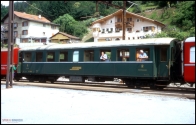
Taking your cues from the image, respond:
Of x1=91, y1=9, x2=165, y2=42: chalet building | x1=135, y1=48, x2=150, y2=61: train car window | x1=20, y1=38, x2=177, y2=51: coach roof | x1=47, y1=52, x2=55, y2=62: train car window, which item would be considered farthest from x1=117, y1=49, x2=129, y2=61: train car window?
x1=91, y1=9, x2=165, y2=42: chalet building

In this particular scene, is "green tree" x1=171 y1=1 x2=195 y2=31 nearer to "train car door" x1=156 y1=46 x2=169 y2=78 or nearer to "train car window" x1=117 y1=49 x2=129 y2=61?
"train car window" x1=117 y1=49 x2=129 y2=61

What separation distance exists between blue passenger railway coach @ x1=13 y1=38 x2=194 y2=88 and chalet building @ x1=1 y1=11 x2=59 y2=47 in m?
7.98

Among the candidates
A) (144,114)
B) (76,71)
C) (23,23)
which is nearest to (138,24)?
(23,23)

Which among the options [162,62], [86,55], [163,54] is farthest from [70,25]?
[162,62]

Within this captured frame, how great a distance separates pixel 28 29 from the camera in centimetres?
3095

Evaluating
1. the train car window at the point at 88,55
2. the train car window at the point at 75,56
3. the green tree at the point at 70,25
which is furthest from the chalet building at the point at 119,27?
the train car window at the point at 88,55

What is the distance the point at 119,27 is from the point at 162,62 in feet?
113

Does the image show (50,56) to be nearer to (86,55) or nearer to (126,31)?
(86,55)

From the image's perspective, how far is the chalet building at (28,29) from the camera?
26.4 meters

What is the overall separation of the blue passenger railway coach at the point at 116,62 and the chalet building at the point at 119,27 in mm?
25776

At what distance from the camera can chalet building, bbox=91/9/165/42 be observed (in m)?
42.9

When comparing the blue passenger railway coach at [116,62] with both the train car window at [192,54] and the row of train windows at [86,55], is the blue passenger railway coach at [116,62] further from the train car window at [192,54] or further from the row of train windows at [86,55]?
the train car window at [192,54]

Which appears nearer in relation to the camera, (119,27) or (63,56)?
(63,56)

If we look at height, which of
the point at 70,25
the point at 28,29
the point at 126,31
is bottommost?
the point at 70,25
